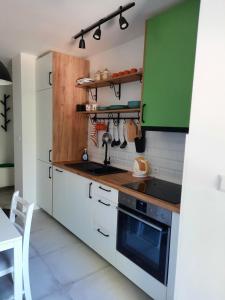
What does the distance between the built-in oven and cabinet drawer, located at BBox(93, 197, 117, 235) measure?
79 mm

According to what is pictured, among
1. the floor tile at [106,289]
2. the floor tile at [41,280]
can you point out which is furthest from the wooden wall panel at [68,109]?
the floor tile at [106,289]

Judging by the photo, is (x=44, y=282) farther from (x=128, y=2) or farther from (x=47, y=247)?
(x=128, y=2)

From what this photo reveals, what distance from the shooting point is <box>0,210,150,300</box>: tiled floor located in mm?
1799

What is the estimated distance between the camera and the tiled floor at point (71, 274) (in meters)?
1.80

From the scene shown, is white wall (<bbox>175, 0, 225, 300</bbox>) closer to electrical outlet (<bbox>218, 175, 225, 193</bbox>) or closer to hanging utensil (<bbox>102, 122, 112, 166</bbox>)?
electrical outlet (<bbox>218, 175, 225, 193</bbox>)

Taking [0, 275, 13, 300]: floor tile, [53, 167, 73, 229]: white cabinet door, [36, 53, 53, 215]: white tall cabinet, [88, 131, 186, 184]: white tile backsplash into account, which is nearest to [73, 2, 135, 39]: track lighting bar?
[36, 53, 53, 215]: white tall cabinet

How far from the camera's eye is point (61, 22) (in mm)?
2059

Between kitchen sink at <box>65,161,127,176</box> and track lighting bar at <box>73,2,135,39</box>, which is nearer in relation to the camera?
track lighting bar at <box>73,2,135,39</box>

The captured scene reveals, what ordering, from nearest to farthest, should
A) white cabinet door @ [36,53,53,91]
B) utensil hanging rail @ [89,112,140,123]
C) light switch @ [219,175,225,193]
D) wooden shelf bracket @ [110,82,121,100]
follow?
1. light switch @ [219,175,225,193]
2. utensil hanging rail @ [89,112,140,123]
3. wooden shelf bracket @ [110,82,121,100]
4. white cabinet door @ [36,53,53,91]

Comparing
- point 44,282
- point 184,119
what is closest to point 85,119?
point 184,119

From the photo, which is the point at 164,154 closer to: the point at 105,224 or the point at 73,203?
the point at 105,224

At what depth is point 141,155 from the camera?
2428mm

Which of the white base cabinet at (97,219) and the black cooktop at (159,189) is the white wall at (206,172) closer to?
the white base cabinet at (97,219)

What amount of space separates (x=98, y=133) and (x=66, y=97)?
0.66 m
